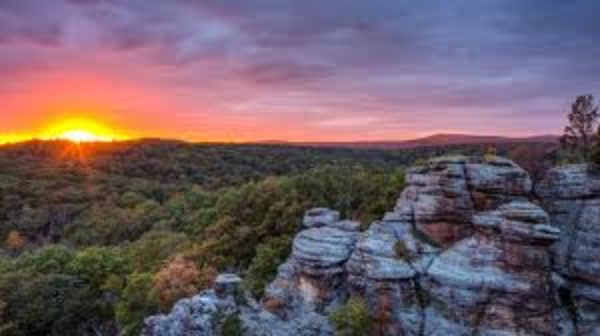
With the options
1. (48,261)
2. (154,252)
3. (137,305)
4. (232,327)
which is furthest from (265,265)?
(48,261)

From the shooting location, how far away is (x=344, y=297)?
32000 mm

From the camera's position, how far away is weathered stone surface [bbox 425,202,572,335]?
26734 millimetres

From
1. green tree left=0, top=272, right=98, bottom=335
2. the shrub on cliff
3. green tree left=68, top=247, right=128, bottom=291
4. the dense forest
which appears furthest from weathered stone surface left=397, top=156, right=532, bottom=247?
green tree left=0, top=272, right=98, bottom=335

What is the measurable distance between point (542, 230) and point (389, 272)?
318 inches

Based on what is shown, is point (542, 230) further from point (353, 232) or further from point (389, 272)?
point (353, 232)

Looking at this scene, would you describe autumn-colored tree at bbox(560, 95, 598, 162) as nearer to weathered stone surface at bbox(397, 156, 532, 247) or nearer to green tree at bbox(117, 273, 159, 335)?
weathered stone surface at bbox(397, 156, 532, 247)

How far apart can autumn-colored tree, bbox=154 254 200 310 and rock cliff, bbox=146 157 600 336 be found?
743cm

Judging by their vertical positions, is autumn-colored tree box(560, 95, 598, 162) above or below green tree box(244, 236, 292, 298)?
above

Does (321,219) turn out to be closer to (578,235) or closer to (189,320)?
(189,320)

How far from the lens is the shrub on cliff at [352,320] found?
27.8 meters

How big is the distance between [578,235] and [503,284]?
5.67 m

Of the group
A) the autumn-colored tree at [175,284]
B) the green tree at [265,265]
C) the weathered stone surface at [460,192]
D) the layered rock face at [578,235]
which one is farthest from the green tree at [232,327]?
the layered rock face at [578,235]

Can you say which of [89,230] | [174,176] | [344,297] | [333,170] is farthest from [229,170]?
[344,297]

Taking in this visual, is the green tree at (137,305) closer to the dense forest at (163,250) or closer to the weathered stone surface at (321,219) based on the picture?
the dense forest at (163,250)
